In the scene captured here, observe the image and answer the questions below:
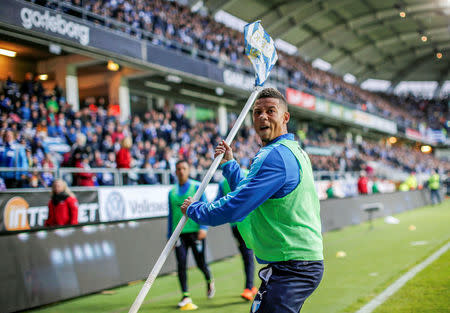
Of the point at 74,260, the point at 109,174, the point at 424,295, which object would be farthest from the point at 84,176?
the point at 424,295

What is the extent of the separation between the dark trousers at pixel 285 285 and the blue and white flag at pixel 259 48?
166 centimetres

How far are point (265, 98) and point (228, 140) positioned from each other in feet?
2.42

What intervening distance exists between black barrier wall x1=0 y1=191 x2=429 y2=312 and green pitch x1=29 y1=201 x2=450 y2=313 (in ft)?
0.80

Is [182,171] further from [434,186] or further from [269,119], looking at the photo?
[434,186]

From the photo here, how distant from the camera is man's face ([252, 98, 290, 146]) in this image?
3006 millimetres

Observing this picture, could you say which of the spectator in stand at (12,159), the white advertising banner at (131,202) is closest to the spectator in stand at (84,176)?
the white advertising banner at (131,202)

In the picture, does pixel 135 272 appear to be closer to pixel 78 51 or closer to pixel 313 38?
pixel 78 51

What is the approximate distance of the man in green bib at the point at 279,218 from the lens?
270 cm

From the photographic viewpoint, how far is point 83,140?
11930 mm

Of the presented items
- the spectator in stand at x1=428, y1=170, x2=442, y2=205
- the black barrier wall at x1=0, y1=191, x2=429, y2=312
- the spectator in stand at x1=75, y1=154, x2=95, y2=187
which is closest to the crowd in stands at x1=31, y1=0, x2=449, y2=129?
the spectator in stand at x1=75, y1=154, x2=95, y2=187

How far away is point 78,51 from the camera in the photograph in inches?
607

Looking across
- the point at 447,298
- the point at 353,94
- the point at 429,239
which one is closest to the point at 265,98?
the point at 447,298

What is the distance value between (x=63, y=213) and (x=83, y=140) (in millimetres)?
4077

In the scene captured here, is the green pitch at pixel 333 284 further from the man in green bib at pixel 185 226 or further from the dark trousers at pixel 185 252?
the man in green bib at pixel 185 226
